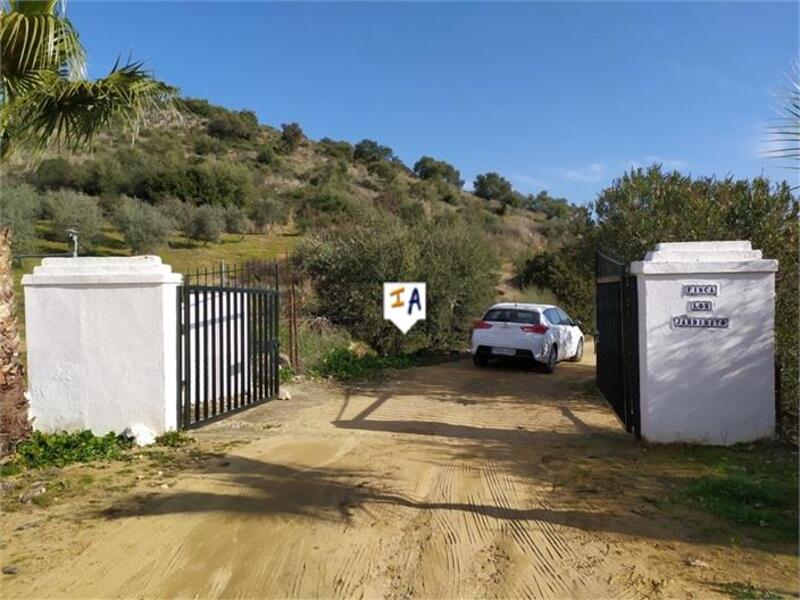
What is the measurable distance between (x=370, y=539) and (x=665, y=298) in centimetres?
422

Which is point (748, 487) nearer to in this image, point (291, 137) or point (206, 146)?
point (206, 146)

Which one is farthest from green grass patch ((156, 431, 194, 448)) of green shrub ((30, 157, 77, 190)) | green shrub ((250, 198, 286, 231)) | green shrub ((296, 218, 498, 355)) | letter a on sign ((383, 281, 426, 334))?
green shrub ((30, 157, 77, 190))

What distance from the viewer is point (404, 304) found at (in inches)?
720

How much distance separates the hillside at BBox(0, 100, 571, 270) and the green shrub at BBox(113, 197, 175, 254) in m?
0.30

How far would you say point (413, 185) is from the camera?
57.6 m

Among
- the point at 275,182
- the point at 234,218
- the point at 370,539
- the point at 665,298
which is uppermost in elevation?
the point at 275,182

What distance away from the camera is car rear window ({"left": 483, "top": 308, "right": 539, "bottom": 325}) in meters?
14.2

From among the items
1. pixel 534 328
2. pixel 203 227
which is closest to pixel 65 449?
pixel 534 328

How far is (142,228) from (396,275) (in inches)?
531

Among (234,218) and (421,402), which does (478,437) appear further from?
(234,218)

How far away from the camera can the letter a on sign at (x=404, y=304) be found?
1759 centimetres

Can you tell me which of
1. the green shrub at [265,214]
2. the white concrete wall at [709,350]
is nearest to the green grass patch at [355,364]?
the white concrete wall at [709,350]

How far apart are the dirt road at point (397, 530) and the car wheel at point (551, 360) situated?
21.0 ft

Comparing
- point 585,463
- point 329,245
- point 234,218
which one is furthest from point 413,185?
point 585,463
